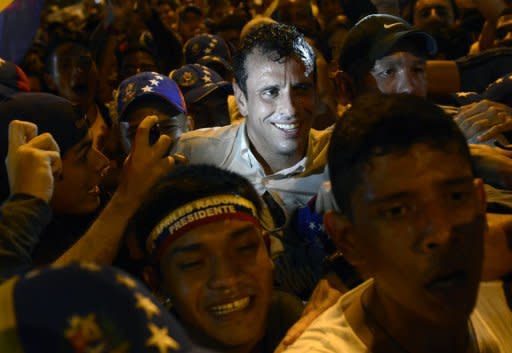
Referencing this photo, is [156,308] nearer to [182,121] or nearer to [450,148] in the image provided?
[450,148]

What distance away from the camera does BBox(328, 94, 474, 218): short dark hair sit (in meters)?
1.83

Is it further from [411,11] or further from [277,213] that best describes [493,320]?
[411,11]

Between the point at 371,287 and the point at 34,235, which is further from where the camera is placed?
the point at 34,235

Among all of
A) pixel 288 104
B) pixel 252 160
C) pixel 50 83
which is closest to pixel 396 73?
pixel 288 104

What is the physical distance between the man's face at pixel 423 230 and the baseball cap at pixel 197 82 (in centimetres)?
341

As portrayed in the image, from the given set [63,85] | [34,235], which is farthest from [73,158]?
[63,85]

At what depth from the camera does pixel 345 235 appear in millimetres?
1881

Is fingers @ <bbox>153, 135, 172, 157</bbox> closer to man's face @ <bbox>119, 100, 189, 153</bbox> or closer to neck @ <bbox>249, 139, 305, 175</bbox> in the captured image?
neck @ <bbox>249, 139, 305, 175</bbox>

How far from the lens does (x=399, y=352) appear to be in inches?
71.2

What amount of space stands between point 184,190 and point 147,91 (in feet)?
6.62

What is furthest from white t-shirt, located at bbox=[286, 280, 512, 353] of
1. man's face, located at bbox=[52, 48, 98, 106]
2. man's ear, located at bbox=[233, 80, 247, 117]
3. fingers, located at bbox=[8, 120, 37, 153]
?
man's face, located at bbox=[52, 48, 98, 106]

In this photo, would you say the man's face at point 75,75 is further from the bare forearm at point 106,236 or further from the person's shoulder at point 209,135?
the bare forearm at point 106,236

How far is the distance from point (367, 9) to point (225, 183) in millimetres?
4911

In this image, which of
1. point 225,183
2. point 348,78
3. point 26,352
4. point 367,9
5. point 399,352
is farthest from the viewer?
point 367,9
